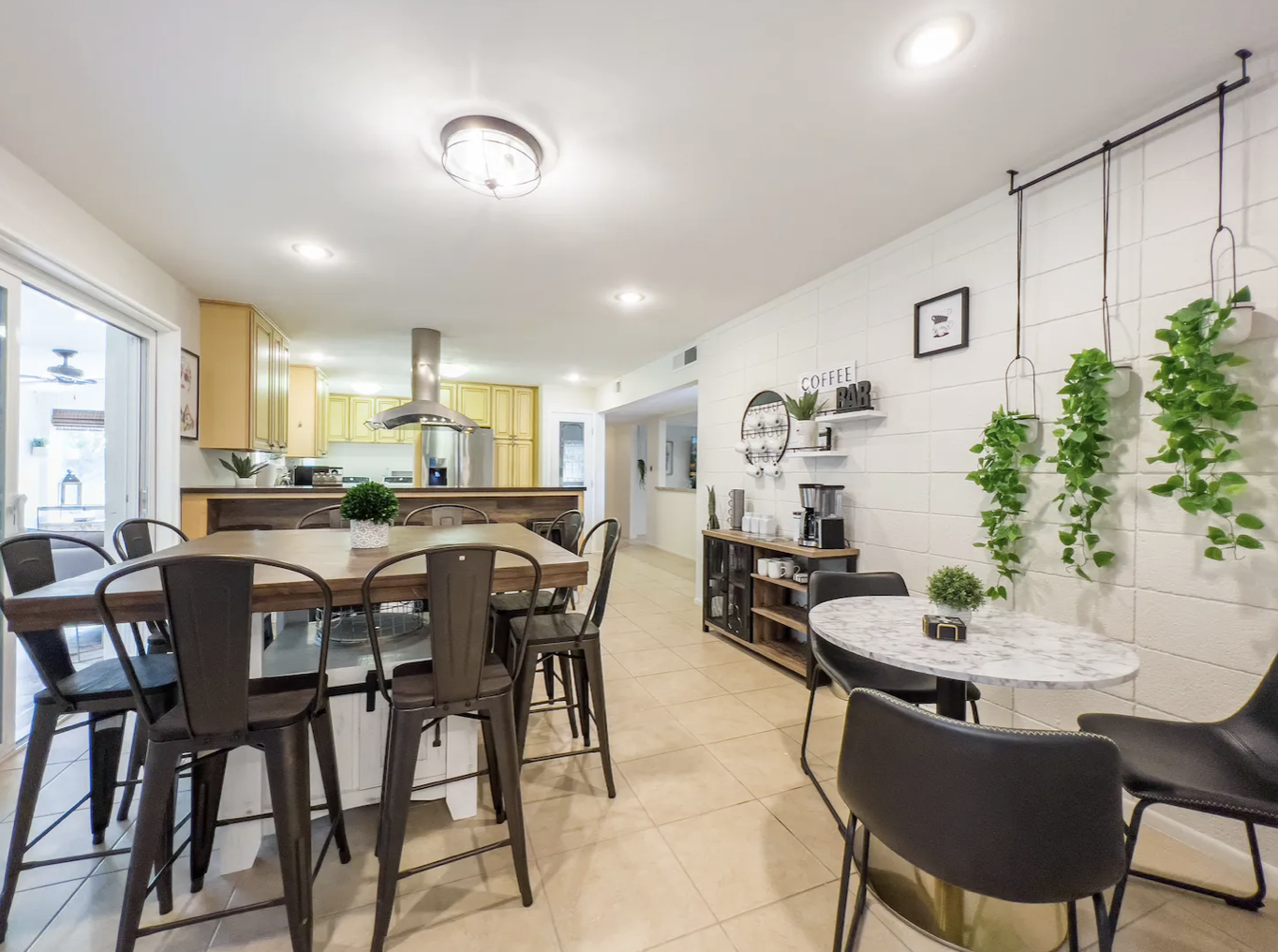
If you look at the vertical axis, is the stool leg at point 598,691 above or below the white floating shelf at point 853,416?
below

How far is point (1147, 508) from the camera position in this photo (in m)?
1.79

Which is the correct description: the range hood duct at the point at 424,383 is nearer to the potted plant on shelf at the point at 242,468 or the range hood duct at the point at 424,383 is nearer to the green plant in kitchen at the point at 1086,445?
the potted plant on shelf at the point at 242,468

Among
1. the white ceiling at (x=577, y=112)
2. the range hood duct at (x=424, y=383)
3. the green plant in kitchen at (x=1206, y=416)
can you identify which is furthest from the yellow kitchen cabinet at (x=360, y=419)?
the green plant in kitchen at (x=1206, y=416)

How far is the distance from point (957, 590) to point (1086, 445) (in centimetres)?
87

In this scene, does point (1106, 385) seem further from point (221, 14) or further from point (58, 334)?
point (58, 334)

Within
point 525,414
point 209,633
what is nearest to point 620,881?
point 209,633

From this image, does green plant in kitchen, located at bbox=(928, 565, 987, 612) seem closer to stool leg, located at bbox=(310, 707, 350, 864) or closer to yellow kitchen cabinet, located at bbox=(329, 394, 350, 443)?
stool leg, located at bbox=(310, 707, 350, 864)

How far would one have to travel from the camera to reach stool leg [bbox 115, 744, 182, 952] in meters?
1.16

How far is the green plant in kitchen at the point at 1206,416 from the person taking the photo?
1.49 m

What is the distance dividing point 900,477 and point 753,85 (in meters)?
1.97

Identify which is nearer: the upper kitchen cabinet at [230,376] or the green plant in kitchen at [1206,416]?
the green plant in kitchen at [1206,416]

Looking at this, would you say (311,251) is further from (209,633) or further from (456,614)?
(456,614)

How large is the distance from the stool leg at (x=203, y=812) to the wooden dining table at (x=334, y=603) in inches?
2.5

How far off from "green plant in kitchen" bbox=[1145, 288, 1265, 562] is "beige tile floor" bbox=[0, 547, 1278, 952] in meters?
1.09
